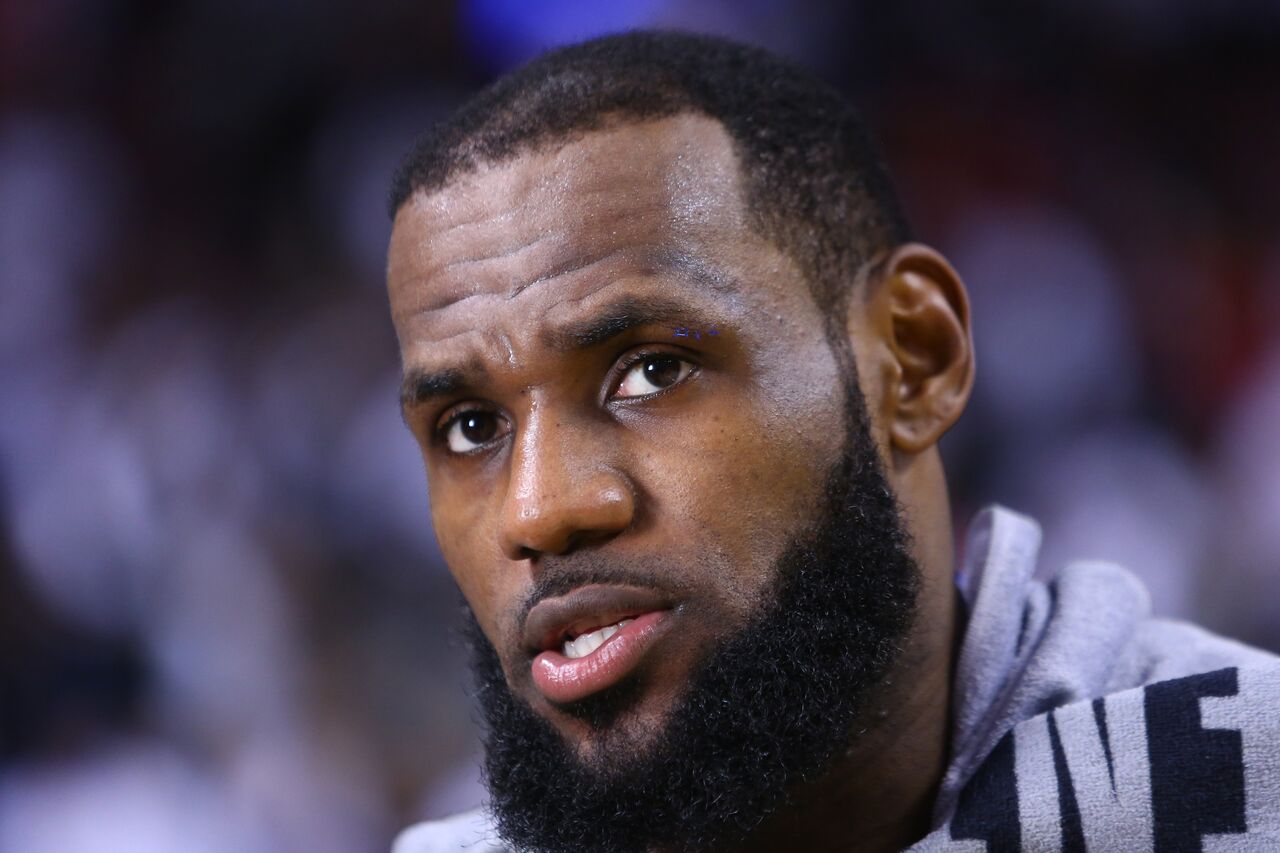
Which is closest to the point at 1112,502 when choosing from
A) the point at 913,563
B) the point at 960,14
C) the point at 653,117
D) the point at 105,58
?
the point at 960,14

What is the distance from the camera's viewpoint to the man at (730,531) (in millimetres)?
1779

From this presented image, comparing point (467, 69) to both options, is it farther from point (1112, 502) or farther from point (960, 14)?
point (1112, 502)

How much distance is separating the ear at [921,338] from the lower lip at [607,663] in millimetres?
600

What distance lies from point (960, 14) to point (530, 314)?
4.38 metres

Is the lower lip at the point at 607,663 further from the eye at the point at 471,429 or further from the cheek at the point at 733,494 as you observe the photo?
the eye at the point at 471,429

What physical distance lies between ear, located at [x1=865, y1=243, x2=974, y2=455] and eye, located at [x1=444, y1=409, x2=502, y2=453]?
0.66 meters

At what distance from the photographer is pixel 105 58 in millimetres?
5562

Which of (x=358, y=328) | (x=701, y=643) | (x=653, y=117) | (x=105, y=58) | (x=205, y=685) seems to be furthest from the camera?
(x=105, y=58)

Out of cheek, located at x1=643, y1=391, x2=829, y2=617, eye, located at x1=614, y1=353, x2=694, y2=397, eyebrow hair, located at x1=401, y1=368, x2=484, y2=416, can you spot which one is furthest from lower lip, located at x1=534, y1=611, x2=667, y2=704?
eyebrow hair, located at x1=401, y1=368, x2=484, y2=416

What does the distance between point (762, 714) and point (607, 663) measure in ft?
0.77

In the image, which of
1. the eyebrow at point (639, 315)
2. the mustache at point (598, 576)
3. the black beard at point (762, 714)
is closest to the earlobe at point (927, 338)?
the black beard at point (762, 714)

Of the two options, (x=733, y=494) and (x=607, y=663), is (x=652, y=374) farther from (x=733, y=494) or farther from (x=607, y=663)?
(x=607, y=663)

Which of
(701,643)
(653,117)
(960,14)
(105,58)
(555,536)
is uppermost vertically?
(105,58)

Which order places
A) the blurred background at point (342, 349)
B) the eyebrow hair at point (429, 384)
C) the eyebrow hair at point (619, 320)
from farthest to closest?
1. the blurred background at point (342, 349)
2. the eyebrow hair at point (429, 384)
3. the eyebrow hair at point (619, 320)
